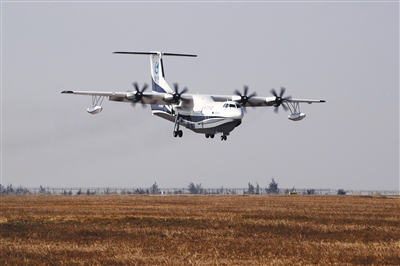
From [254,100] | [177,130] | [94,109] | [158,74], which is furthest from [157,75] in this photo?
[94,109]

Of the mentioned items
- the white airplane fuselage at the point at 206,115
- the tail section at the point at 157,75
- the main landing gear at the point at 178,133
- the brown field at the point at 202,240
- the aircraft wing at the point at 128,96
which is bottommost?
the brown field at the point at 202,240

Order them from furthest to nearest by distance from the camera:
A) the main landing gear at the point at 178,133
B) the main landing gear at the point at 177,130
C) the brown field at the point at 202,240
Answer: the main landing gear at the point at 178,133, the main landing gear at the point at 177,130, the brown field at the point at 202,240

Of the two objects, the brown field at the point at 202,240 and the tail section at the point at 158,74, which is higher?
the tail section at the point at 158,74

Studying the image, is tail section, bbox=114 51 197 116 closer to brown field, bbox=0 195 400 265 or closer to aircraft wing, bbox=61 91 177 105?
aircraft wing, bbox=61 91 177 105

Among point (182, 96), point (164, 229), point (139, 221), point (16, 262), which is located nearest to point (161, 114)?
point (182, 96)

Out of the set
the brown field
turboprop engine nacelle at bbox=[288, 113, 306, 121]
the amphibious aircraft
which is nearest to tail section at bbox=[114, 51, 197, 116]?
the amphibious aircraft

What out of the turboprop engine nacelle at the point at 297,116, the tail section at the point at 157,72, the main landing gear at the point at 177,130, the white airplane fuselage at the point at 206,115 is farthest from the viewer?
the tail section at the point at 157,72

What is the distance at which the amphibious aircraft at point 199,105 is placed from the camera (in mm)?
55625

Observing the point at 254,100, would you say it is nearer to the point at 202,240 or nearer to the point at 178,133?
the point at 178,133

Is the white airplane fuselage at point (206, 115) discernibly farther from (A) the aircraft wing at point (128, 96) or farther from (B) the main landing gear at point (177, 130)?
(A) the aircraft wing at point (128, 96)

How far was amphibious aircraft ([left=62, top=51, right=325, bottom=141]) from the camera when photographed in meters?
55.6

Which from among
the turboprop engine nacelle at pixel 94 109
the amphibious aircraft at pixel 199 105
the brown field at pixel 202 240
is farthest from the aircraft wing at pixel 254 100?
the brown field at pixel 202 240

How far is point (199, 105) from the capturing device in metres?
60.6

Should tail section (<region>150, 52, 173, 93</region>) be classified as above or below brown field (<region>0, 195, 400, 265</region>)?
above
